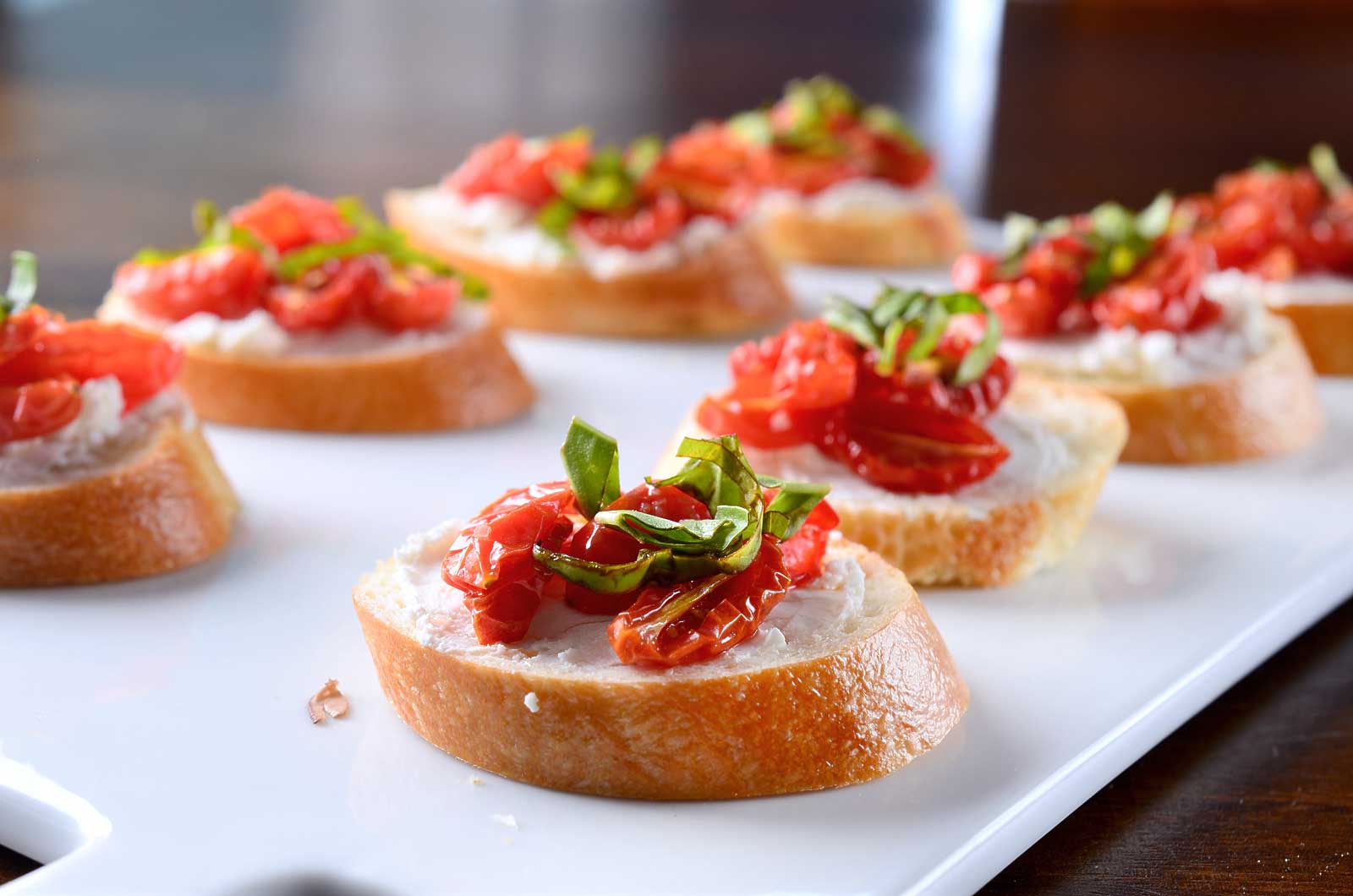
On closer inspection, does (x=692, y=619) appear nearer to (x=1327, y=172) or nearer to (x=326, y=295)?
(x=326, y=295)

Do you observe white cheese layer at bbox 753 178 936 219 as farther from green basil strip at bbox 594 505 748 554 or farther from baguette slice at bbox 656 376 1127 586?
green basil strip at bbox 594 505 748 554

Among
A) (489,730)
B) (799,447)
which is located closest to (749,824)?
(489,730)

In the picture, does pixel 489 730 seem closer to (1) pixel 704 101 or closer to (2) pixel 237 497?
(2) pixel 237 497

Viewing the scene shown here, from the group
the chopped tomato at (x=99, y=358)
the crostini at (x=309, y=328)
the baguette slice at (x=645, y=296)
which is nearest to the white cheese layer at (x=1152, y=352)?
the baguette slice at (x=645, y=296)

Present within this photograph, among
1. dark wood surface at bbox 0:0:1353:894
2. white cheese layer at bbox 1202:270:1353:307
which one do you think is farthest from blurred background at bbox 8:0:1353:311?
white cheese layer at bbox 1202:270:1353:307

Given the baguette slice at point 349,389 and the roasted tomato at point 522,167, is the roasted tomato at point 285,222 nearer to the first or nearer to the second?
the baguette slice at point 349,389
